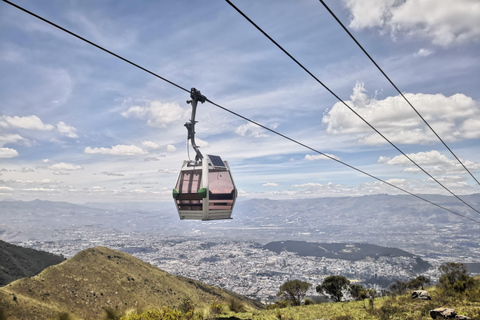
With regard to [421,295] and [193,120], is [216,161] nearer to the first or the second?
[193,120]

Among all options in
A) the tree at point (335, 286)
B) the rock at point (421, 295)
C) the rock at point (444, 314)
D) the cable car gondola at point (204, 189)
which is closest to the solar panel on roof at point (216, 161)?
the cable car gondola at point (204, 189)

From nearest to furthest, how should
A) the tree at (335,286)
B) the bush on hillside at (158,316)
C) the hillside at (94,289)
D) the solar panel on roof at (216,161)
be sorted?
the bush on hillside at (158,316)
the solar panel on roof at (216,161)
the hillside at (94,289)
the tree at (335,286)

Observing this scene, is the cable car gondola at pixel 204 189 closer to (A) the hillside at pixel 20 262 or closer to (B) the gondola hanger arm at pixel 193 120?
(B) the gondola hanger arm at pixel 193 120

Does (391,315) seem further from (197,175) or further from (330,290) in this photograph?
(330,290)

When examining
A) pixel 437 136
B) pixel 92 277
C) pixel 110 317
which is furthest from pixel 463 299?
pixel 92 277

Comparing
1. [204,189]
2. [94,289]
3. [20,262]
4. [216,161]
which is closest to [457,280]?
[216,161]

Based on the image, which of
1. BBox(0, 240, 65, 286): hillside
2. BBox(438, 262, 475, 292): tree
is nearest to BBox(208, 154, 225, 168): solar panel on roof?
BBox(438, 262, 475, 292): tree
